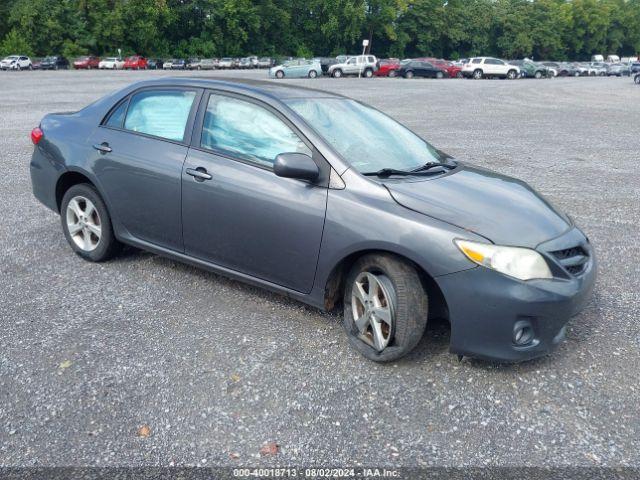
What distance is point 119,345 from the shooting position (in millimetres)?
3727

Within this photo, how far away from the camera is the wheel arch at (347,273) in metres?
3.43

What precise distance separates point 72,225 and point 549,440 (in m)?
4.01

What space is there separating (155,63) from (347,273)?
6762cm

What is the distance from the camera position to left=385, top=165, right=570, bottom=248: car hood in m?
3.37

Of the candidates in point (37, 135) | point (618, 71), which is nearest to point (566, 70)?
point (618, 71)

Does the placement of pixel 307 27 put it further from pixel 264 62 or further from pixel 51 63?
pixel 51 63

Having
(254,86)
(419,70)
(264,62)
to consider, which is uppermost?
(254,86)

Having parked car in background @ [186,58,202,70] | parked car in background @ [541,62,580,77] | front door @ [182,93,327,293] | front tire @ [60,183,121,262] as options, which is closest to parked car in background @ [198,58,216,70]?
parked car in background @ [186,58,202,70]

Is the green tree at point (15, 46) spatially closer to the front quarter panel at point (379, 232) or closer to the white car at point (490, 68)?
the white car at point (490, 68)

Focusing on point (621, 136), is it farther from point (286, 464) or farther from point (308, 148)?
point (286, 464)

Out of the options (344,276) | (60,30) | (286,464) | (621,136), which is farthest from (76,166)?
(60,30)

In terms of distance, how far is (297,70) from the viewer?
4700cm

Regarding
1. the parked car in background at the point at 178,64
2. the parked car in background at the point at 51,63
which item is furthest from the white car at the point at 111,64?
the parked car in background at the point at 178,64

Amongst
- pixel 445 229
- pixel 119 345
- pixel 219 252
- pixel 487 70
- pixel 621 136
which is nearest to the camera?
pixel 445 229
